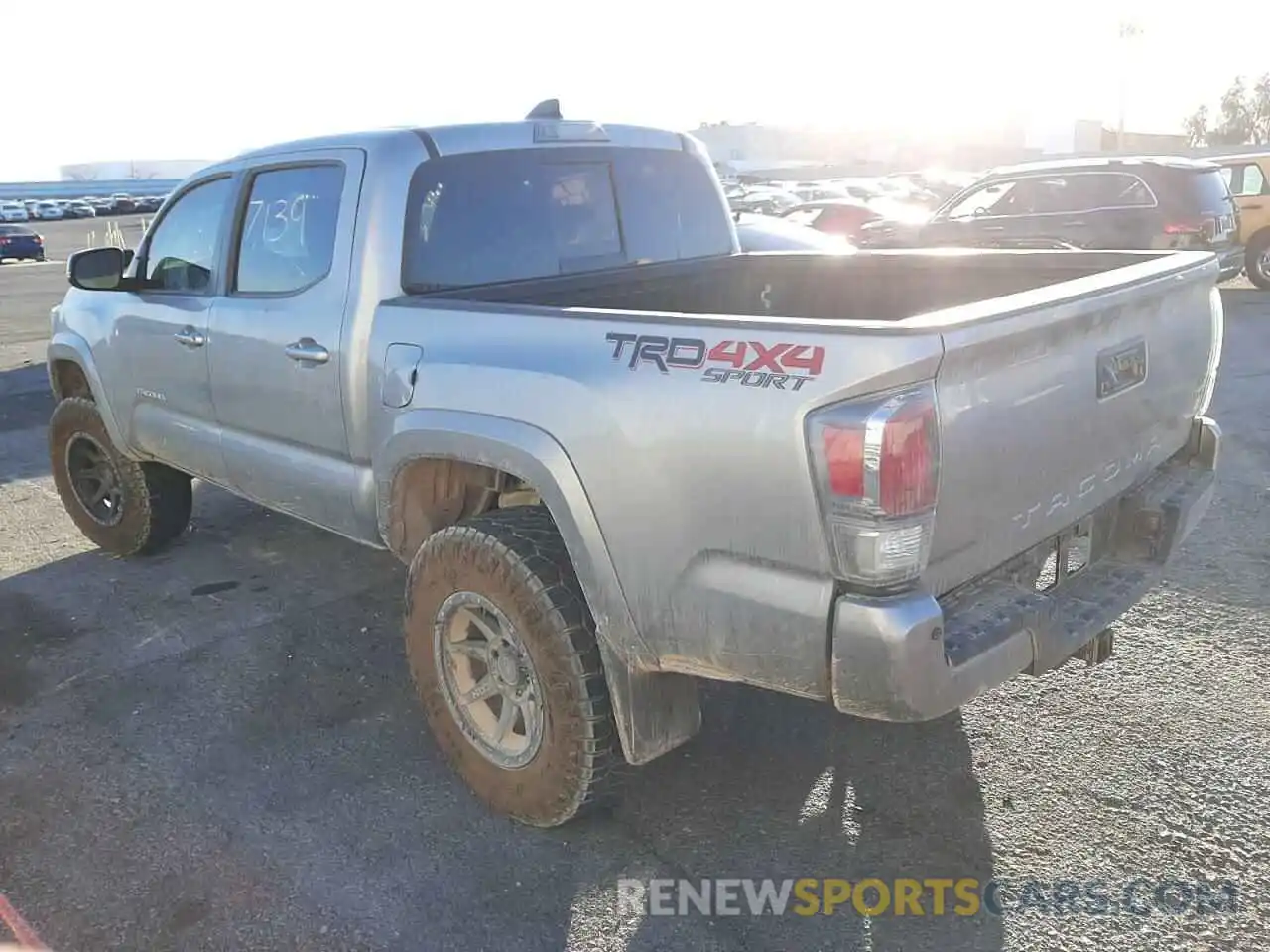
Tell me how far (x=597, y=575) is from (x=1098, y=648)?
1419 millimetres

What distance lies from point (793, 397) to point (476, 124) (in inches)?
78.1

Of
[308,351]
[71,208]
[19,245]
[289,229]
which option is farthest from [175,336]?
[71,208]

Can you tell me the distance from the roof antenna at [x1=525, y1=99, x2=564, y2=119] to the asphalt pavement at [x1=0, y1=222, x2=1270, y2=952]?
221cm

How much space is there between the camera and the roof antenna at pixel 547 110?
401 cm

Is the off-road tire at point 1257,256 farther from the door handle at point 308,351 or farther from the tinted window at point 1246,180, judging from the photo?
the door handle at point 308,351

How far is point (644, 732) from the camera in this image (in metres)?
2.74

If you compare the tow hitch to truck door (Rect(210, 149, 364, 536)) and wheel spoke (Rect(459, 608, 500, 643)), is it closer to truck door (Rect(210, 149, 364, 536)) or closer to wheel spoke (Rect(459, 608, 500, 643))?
wheel spoke (Rect(459, 608, 500, 643))

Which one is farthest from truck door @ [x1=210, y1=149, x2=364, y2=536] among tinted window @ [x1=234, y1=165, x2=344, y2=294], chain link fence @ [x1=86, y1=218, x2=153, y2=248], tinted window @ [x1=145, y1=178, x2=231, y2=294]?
chain link fence @ [x1=86, y1=218, x2=153, y2=248]

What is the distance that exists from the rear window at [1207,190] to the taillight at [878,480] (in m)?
11.0

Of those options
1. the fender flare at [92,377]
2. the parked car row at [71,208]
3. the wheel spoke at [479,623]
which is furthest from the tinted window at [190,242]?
the parked car row at [71,208]

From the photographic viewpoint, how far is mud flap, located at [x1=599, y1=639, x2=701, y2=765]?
2703 millimetres

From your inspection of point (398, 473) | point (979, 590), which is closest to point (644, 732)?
point (979, 590)

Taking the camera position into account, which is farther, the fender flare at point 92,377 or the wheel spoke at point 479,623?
the fender flare at point 92,377

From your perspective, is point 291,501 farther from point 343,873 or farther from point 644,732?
point 644,732
